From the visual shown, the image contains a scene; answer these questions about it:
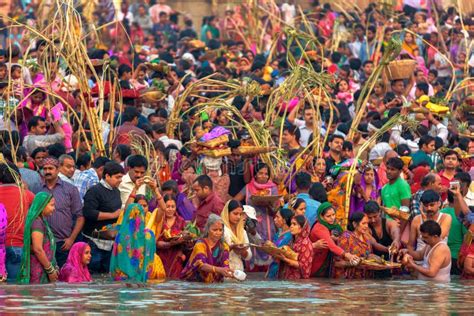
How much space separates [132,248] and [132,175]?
1.30 meters

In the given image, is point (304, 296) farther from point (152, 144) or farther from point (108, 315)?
point (152, 144)

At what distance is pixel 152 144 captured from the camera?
18578 millimetres

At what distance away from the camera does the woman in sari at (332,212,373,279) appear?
17.2 meters

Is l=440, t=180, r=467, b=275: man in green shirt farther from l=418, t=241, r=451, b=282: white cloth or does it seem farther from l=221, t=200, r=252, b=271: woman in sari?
Result: l=221, t=200, r=252, b=271: woman in sari

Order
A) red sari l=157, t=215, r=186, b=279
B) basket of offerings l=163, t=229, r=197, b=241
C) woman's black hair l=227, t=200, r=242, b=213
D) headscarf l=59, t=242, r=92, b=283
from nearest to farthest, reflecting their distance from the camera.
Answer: headscarf l=59, t=242, r=92, b=283
basket of offerings l=163, t=229, r=197, b=241
red sari l=157, t=215, r=186, b=279
woman's black hair l=227, t=200, r=242, b=213

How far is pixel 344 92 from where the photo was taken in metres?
24.1

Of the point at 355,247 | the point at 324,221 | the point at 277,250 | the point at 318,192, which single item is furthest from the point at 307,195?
the point at 277,250

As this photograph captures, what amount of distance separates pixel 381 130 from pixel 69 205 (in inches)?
142

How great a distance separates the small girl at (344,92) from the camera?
23.9 meters

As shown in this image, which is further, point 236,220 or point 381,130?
point 381,130

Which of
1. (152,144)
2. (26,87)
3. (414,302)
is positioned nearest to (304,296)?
(414,302)

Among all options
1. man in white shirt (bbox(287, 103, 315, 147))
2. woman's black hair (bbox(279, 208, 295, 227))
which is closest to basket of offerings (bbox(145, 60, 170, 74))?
man in white shirt (bbox(287, 103, 315, 147))

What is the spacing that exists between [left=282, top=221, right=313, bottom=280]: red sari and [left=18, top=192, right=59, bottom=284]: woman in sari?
2321 mm

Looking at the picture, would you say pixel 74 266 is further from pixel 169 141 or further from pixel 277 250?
pixel 169 141
